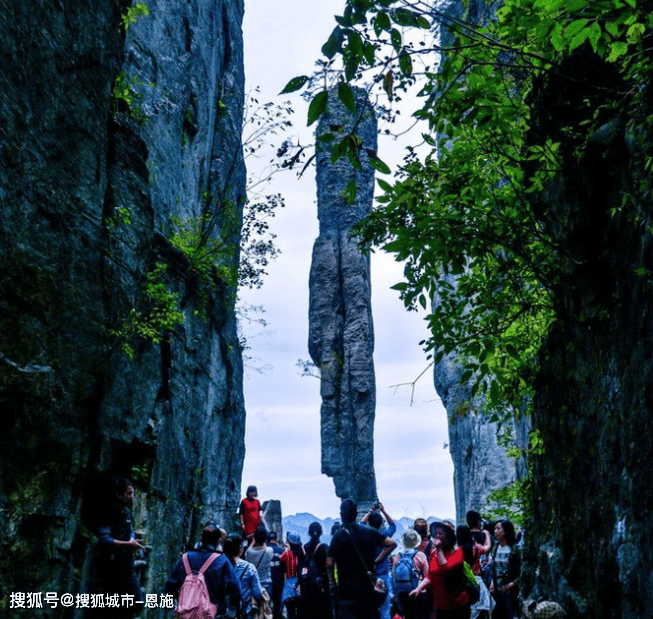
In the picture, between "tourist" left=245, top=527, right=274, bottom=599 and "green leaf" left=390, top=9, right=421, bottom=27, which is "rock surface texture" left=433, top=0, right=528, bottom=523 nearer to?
"tourist" left=245, top=527, right=274, bottom=599

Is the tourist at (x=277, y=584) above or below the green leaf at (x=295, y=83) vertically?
below

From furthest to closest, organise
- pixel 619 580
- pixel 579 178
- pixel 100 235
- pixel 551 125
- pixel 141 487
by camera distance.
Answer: pixel 141 487 → pixel 100 235 → pixel 551 125 → pixel 579 178 → pixel 619 580

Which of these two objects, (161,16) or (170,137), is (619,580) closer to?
(170,137)

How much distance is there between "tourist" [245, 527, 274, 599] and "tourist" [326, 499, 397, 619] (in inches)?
109

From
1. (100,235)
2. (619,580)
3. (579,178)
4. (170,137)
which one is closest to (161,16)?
Result: (170,137)

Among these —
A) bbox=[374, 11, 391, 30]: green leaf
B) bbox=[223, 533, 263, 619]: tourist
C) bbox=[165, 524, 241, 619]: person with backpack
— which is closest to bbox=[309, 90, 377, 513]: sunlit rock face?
bbox=[223, 533, 263, 619]: tourist

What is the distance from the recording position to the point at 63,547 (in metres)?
9.75

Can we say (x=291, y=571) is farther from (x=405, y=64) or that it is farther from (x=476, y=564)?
(x=405, y=64)

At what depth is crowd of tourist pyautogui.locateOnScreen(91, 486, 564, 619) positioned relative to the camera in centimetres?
675

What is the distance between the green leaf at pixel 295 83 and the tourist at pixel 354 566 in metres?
5.74

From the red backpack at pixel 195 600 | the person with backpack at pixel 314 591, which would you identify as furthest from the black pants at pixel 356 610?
the person with backpack at pixel 314 591

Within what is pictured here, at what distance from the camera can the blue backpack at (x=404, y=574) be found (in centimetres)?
1021

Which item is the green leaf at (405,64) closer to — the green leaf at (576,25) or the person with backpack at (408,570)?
the green leaf at (576,25)

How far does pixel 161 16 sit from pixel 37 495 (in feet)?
44.2
